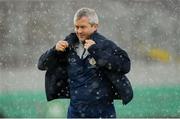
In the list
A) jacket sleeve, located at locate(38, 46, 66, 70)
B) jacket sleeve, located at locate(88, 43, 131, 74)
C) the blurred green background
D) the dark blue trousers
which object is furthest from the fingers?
the blurred green background

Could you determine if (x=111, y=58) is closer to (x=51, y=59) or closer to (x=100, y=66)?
(x=100, y=66)

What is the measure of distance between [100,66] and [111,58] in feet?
0.39

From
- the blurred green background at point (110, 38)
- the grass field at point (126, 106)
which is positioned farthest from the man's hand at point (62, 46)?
the grass field at point (126, 106)

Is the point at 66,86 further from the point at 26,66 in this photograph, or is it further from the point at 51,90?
the point at 26,66

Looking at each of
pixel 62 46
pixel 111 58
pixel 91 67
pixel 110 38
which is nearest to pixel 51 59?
pixel 62 46

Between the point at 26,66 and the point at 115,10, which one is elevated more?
the point at 115,10

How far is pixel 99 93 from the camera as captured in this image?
6.29 metres

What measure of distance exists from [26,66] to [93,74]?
3896 mm

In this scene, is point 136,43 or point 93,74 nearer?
point 93,74

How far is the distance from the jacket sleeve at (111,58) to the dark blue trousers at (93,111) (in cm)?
36

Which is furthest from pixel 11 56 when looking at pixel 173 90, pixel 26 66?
pixel 173 90

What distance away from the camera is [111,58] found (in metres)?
6.22

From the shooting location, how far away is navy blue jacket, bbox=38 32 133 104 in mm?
6230

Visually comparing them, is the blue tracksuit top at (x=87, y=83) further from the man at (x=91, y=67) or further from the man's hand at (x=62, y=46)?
the man's hand at (x=62, y=46)
